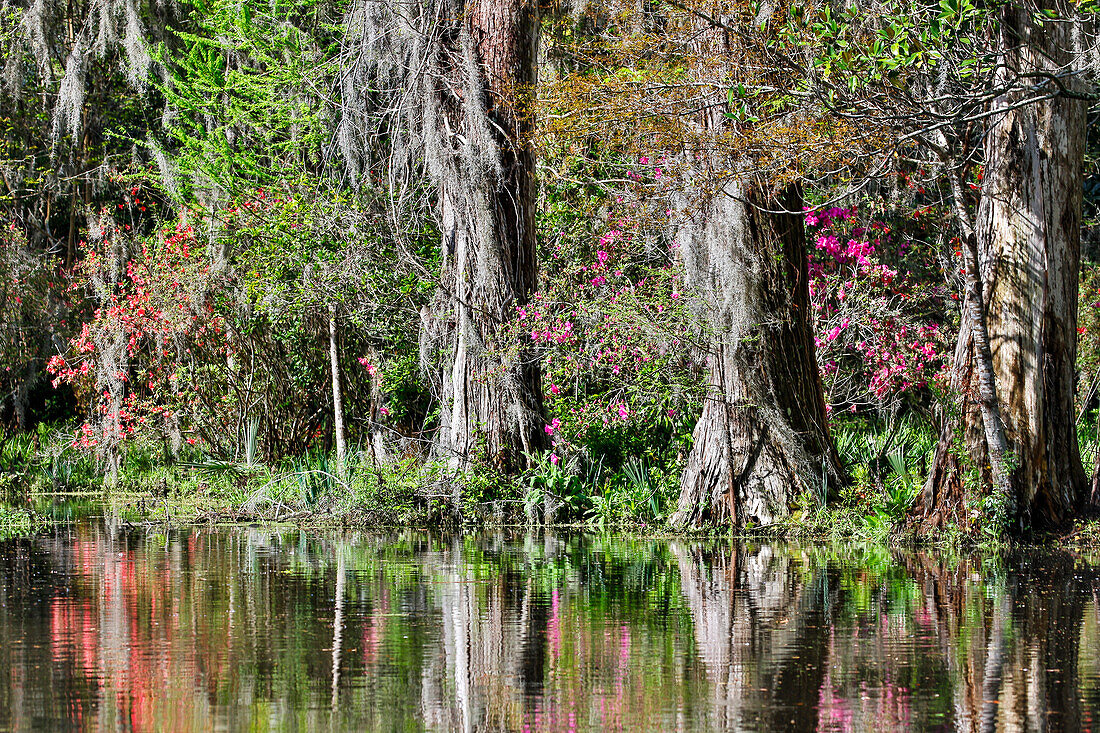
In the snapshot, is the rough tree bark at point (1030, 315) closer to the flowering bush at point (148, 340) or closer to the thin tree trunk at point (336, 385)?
the thin tree trunk at point (336, 385)

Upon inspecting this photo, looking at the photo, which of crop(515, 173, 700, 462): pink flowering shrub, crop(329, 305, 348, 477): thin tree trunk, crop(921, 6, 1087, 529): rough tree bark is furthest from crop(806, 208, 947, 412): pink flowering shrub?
crop(329, 305, 348, 477): thin tree trunk

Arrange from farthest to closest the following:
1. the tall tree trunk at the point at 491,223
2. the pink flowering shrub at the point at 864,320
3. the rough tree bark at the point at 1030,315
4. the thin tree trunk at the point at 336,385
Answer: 1. the thin tree trunk at the point at 336,385
2. the pink flowering shrub at the point at 864,320
3. the tall tree trunk at the point at 491,223
4. the rough tree bark at the point at 1030,315

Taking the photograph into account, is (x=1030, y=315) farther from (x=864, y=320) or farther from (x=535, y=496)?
(x=535, y=496)

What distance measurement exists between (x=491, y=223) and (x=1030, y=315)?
18.0ft

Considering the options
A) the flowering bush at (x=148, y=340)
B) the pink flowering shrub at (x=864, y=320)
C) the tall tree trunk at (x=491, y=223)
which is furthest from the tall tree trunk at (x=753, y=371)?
the flowering bush at (x=148, y=340)

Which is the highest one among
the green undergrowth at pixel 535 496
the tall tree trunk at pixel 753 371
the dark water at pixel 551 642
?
the tall tree trunk at pixel 753 371

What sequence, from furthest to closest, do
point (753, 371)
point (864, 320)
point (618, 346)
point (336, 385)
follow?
point (336, 385) < point (864, 320) < point (618, 346) < point (753, 371)

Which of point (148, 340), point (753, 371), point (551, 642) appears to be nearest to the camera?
point (551, 642)

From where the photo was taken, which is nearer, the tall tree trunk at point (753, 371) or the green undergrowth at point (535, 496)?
the green undergrowth at point (535, 496)

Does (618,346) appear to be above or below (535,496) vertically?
above

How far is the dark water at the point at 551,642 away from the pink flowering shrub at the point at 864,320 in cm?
443

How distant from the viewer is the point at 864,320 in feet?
46.0

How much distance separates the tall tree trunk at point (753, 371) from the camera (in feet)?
37.7

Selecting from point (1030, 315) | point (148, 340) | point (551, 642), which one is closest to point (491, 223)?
point (1030, 315)
